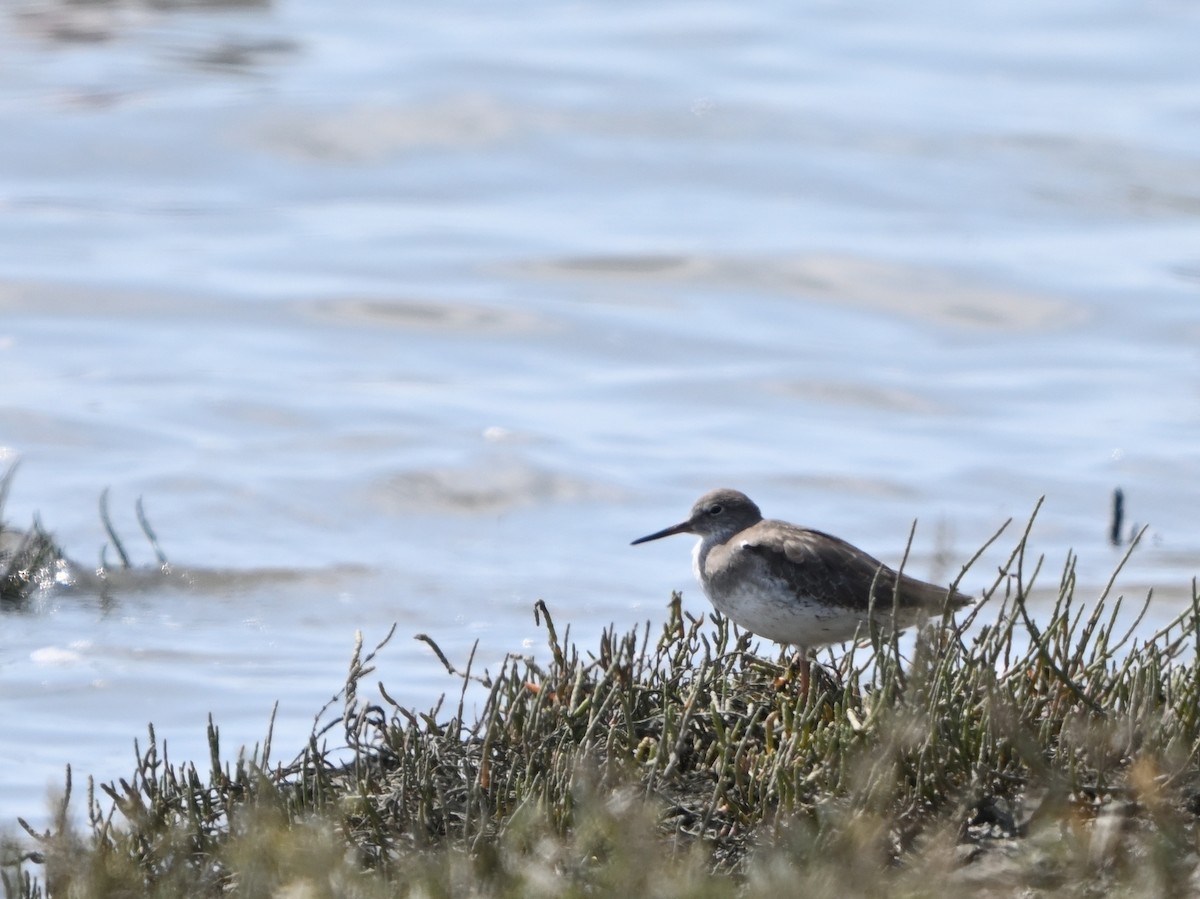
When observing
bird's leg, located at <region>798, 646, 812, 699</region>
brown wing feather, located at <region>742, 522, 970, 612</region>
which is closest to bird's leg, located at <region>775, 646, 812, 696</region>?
bird's leg, located at <region>798, 646, 812, 699</region>

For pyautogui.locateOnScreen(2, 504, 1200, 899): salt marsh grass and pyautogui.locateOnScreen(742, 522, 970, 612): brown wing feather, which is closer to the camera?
pyautogui.locateOnScreen(2, 504, 1200, 899): salt marsh grass

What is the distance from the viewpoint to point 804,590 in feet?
22.5

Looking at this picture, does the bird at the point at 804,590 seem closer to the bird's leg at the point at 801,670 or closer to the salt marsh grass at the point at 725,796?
the bird's leg at the point at 801,670

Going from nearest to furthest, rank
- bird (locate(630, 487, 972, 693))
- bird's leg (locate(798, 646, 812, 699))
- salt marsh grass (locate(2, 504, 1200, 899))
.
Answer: salt marsh grass (locate(2, 504, 1200, 899)) < bird's leg (locate(798, 646, 812, 699)) < bird (locate(630, 487, 972, 693))

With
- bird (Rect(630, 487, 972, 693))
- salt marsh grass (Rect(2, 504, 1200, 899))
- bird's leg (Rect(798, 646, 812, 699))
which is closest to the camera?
salt marsh grass (Rect(2, 504, 1200, 899))

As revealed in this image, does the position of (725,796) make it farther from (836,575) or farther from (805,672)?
(836,575)

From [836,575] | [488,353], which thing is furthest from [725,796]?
[488,353]

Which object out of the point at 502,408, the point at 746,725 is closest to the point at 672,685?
the point at 746,725

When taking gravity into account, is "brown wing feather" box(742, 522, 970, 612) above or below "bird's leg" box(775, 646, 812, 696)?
above

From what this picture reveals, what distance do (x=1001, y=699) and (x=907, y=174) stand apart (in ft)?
62.4

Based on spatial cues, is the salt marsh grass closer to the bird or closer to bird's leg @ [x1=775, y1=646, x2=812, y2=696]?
bird's leg @ [x1=775, y1=646, x2=812, y2=696]

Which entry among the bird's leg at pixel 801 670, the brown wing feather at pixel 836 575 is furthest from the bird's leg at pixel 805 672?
the brown wing feather at pixel 836 575

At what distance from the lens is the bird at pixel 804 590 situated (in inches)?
268

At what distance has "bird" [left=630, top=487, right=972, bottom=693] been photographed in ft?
22.3
